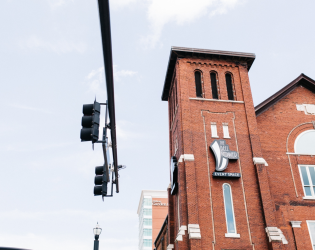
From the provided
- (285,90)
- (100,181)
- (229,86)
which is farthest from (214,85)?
(100,181)

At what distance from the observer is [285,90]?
29.4m

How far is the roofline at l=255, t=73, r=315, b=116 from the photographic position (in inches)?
1123

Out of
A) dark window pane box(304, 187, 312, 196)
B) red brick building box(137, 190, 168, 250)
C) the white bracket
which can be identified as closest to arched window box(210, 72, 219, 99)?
the white bracket

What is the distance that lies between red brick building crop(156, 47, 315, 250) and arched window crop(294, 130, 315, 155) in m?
0.08

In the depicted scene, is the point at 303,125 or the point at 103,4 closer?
the point at 103,4

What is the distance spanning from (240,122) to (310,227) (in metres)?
9.08

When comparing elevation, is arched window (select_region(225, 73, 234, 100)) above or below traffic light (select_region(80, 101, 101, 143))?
above

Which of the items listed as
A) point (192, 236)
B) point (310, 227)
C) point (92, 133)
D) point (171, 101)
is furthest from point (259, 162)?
point (92, 133)

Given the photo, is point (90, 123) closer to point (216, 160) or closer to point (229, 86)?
point (216, 160)

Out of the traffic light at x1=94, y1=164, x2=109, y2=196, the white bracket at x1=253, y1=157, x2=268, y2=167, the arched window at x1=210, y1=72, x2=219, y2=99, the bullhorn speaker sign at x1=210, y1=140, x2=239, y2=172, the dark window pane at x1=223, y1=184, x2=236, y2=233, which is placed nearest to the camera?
the traffic light at x1=94, y1=164, x2=109, y2=196

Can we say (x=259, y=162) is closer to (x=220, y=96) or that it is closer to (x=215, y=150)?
(x=215, y=150)

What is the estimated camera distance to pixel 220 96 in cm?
2902

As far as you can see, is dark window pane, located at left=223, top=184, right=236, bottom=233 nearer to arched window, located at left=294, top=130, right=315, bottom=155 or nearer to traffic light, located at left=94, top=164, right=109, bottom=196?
arched window, located at left=294, top=130, right=315, bottom=155

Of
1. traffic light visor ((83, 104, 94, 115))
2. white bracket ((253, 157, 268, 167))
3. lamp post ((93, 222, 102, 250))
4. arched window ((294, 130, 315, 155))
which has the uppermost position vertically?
arched window ((294, 130, 315, 155))
